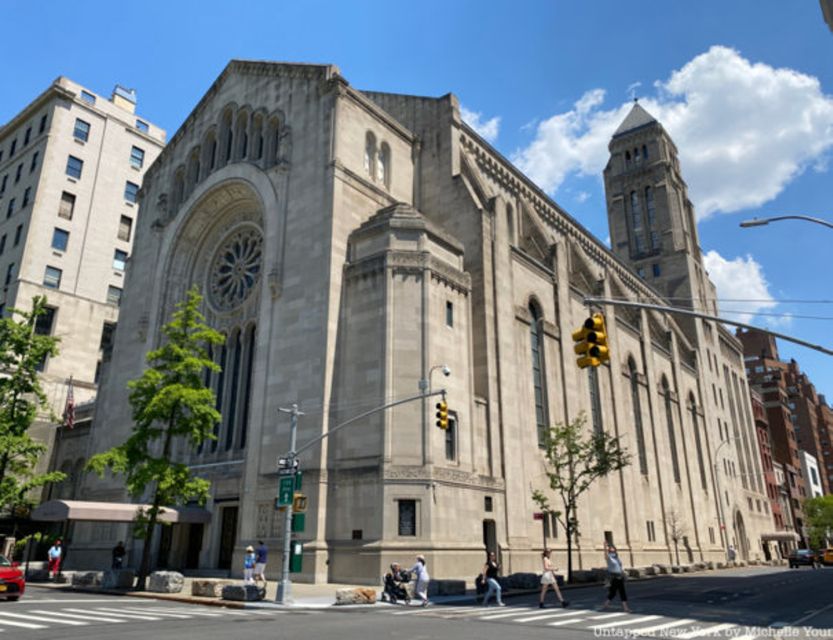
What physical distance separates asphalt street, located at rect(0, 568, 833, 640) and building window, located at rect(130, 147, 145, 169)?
1942 inches

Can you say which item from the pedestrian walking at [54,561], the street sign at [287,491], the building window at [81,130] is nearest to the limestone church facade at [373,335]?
the pedestrian walking at [54,561]

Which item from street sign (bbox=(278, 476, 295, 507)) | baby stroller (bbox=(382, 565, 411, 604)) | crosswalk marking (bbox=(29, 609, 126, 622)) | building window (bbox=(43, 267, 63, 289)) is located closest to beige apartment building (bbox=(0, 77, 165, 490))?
building window (bbox=(43, 267, 63, 289))

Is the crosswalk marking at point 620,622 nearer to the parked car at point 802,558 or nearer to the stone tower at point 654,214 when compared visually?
the parked car at point 802,558

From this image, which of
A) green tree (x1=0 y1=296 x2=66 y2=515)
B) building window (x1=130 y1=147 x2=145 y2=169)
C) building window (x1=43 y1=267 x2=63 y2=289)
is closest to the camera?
green tree (x1=0 y1=296 x2=66 y2=515)

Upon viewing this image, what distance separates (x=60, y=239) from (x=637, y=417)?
50.7 metres

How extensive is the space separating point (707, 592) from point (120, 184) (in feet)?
191

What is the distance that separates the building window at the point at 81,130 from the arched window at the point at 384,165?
117 feet

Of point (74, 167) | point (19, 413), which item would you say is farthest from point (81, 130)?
point (19, 413)

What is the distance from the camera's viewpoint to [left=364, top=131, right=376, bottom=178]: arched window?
37.4m

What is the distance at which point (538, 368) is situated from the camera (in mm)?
40062

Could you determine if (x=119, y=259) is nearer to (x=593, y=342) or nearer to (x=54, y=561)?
(x=54, y=561)

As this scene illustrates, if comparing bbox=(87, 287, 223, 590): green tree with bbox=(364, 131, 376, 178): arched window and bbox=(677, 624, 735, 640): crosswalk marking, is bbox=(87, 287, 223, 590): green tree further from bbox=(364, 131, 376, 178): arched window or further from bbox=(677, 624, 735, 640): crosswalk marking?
bbox=(677, 624, 735, 640): crosswalk marking

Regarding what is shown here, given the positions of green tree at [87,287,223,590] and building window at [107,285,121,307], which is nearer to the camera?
green tree at [87,287,223,590]

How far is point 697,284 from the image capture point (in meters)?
78.4
